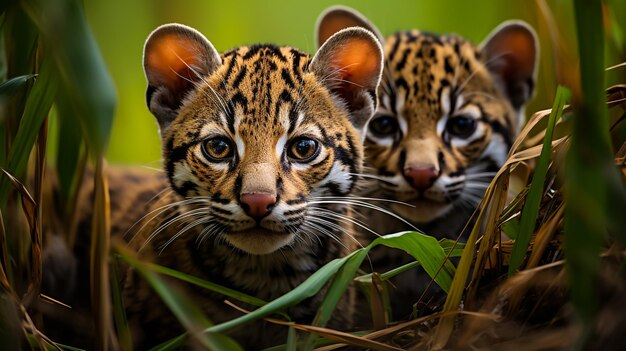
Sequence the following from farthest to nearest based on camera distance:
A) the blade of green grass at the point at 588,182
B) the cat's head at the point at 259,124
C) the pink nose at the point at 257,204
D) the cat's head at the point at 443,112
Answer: the cat's head at the point at 443,112
the cat's head at the point at 259,124
the pink nose at the point at 257,204
the blade of green grass at the point at 588,182

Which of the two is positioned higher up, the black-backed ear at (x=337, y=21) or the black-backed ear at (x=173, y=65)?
the black-backed ear at (x=337, y=21)

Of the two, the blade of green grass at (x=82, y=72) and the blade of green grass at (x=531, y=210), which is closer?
the blade of green grass at (x=82, y=72)

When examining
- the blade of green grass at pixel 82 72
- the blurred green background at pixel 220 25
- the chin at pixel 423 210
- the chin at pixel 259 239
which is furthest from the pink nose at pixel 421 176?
the blurred green background at pixel 220 25

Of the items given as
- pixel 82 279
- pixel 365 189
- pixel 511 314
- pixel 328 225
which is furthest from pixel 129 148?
pixel 511 314

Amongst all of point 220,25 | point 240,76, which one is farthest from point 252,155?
point 220,25

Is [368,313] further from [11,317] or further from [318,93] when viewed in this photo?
[11,317]

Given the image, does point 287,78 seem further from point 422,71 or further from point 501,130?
point 501,130

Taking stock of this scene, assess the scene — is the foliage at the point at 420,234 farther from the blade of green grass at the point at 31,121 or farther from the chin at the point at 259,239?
the chin at the point at 259,239

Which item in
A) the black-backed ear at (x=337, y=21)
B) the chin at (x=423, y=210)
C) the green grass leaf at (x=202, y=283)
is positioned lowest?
the green grass leaf at (x=202, y=283)
